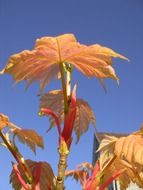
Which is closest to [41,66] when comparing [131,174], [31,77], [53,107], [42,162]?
[31,77]

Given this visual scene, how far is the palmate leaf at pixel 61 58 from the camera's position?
0.92 m

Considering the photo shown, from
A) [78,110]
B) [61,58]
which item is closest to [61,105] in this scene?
[78,110]

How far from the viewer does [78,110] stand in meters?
1.09

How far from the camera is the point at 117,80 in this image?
948 mm

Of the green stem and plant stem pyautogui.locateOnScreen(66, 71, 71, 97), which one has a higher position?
plant stem pyautogui.locateOnScreen(66, 71, 71, 97)

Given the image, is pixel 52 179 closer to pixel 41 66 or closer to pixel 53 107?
pixel 53 107

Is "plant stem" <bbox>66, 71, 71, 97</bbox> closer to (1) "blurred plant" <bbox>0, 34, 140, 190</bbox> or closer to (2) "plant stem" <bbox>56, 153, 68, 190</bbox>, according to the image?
(1) "blurred plant" <bbox>0, 34, 140, 190</bbox>

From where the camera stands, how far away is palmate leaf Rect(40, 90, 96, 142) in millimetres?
1059

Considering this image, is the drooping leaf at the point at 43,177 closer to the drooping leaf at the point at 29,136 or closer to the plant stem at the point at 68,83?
the drooping leaf at the point at 29,136

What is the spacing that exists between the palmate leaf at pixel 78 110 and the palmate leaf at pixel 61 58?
11 centimetres

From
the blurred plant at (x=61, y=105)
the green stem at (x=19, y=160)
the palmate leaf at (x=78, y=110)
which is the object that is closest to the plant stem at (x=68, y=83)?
the blurred plant at (x=61, y=105)

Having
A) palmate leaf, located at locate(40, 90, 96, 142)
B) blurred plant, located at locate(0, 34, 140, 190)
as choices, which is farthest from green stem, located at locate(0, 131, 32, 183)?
→ palmate leaf, located at locate(40, 90, 96, 142)

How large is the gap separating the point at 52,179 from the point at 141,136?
277mm

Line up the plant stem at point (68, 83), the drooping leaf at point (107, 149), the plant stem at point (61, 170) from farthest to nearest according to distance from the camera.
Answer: the drooping leaf at point (107, 149)
the plant stem at point (68, 83)
the plant stem at point (61, 170)
